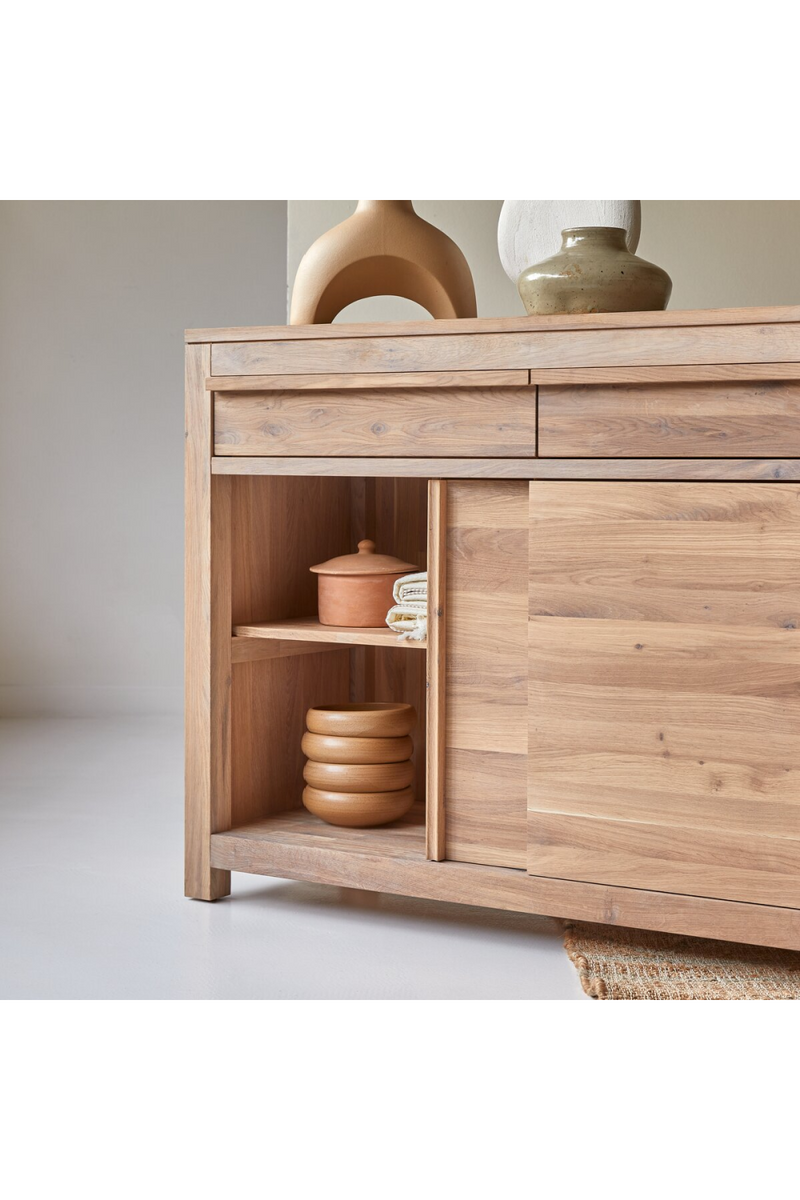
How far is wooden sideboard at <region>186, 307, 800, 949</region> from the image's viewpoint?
1.91 m

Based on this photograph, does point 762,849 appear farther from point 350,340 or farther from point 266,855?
point 350,340

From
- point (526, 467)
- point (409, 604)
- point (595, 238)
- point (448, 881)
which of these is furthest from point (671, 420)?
point (448, 881)

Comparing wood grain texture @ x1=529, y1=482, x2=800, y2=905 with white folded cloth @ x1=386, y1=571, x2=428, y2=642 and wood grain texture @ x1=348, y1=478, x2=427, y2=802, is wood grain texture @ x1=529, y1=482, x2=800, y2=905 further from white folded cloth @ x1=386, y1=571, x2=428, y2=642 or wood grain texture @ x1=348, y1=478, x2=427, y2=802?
wood grain texture @ x1=348, y1=478, x2=427, y2=802

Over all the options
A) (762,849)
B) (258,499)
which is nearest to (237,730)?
(258,499)

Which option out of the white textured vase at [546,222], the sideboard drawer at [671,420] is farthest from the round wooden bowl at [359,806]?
the white textured vase at [546,222]

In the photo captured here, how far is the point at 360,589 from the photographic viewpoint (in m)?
2.46

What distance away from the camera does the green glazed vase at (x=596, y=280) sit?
212 centimetres

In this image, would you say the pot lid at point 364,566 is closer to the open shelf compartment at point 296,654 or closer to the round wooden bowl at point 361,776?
the open shelf compartment at point 296,654

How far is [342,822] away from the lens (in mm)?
2471

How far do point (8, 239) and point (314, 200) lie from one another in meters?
2.14

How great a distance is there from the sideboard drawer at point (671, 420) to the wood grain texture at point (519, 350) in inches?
1.7

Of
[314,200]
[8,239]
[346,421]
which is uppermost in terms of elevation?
[8,239]

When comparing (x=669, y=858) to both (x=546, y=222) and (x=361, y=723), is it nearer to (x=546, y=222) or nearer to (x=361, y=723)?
(x=361, y=723)

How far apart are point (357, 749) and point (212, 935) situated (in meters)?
0.46
